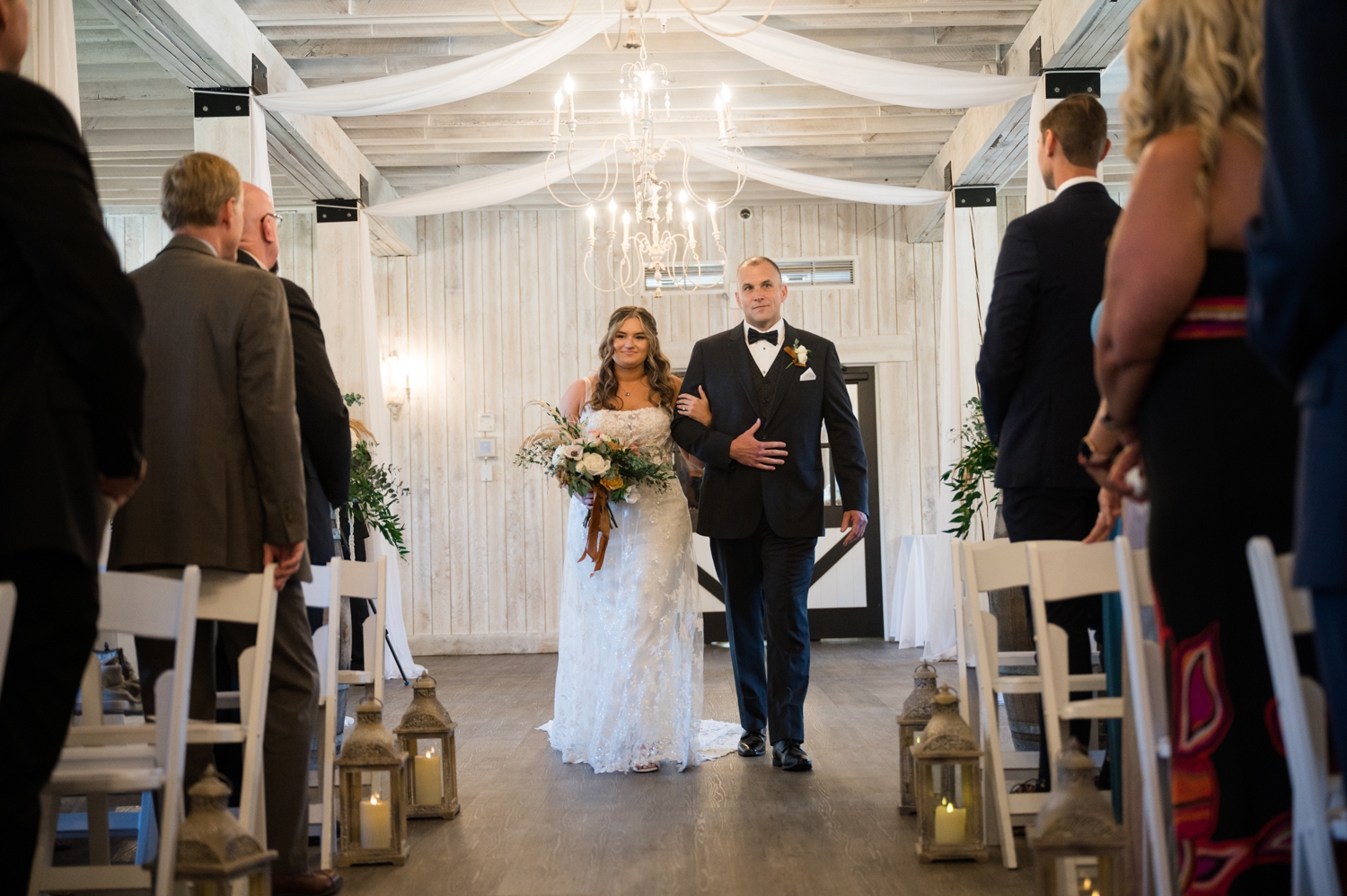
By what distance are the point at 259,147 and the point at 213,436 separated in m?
3.46

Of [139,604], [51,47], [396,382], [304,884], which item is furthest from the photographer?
[396,382]

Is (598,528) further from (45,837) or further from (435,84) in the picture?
(45,837)

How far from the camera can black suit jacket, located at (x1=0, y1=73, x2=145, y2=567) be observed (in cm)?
159

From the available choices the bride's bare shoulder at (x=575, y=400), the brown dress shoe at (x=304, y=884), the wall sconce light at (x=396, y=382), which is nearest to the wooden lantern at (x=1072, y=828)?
the brown dress shoe at (x=304, y=884)

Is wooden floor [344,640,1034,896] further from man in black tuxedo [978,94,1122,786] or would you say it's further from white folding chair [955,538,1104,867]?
man in black tuxedo [978,94,1122,786]

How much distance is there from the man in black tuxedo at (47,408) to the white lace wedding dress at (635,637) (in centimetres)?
292

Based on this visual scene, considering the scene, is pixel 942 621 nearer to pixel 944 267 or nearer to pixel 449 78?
pixel 944 267

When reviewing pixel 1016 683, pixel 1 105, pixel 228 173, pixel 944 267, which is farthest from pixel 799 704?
pixel 944 267

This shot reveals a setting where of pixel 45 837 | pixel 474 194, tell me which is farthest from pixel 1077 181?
pixel 474 194

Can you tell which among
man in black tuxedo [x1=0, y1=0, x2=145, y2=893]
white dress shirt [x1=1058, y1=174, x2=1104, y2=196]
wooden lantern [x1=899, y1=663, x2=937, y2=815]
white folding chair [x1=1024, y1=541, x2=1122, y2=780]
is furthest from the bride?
man in black tuxedo [x1=0, y1=0, x2=145, y2=893]

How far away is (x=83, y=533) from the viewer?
1636mm

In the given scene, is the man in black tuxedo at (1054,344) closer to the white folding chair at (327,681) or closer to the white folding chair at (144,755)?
the white folding chair at (327,681)

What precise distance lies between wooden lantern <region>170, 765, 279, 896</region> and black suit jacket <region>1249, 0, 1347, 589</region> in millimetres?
1387

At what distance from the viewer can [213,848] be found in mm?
1604
